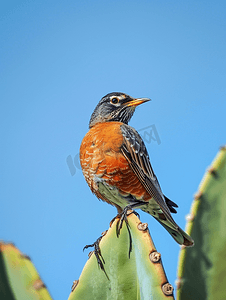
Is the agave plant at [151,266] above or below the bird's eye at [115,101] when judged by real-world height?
below

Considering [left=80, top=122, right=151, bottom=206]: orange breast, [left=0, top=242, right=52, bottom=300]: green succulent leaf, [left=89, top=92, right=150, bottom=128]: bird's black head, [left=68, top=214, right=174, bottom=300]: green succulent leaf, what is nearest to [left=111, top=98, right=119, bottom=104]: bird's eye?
[left=89, top=92, right=150, bottom=128]: bird's black head

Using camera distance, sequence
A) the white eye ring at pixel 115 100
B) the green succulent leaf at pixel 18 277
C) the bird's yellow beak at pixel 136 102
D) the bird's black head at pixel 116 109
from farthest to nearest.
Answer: the white eye ring at pixel 115 100, the bird's black head at pixel 116 109, the bird's yellow beak at pixel 136 102, the green succulent leaf at pixel 18 277

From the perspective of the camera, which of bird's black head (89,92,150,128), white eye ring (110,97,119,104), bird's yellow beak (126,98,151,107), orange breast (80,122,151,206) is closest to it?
orange breast (80,122,151,206)

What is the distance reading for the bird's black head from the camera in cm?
344

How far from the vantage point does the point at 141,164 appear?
260 cm

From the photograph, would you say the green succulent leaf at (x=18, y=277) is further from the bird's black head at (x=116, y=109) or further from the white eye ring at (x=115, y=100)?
the white eye ring at (x=115, y=100)

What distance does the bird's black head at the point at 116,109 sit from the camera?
3.44 m

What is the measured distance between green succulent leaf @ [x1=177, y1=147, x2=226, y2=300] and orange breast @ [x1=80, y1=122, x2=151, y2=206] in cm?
107

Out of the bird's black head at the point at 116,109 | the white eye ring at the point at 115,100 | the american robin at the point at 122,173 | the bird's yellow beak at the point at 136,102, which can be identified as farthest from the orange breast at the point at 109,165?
the white eye ring at the point at 115,100

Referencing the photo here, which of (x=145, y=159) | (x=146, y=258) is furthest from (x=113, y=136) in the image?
(x=146, y=258)

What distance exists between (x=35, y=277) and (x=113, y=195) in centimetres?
127

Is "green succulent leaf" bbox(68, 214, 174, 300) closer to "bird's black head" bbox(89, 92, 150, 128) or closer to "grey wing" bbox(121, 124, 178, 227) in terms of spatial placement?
"grey wing" bbox(121, 124, 178, 227)

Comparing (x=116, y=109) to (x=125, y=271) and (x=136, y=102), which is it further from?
(x=125, y=271)

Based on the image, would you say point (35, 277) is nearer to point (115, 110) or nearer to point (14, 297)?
point (14, 297)
